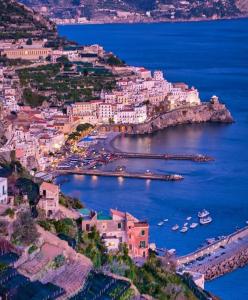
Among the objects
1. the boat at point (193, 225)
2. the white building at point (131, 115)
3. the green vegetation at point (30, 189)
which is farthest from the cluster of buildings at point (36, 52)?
the green vegetation at point (30, 189)

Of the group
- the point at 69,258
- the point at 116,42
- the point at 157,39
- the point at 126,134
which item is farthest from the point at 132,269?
the point at 157,39

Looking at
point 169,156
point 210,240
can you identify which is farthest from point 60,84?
point 210,240

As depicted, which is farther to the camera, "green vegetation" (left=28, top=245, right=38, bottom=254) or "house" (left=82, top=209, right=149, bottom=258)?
"house" (left=82, top=209, right=149, bottom=258)

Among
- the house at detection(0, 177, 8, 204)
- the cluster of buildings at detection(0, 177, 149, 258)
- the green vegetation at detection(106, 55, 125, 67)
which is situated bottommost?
the cluster of buildings at detection(0, 177, 149, 258)

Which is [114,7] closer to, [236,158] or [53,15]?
[53,15]

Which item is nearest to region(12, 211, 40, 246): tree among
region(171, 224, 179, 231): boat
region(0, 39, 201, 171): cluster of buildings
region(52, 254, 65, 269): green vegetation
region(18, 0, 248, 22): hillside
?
region(52, 254, 65, 269): green vegetation

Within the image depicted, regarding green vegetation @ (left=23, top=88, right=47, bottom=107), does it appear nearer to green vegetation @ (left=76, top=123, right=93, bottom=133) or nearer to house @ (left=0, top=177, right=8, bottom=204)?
green vegetation @ (left=76, top=123, right=93, bottom=133)

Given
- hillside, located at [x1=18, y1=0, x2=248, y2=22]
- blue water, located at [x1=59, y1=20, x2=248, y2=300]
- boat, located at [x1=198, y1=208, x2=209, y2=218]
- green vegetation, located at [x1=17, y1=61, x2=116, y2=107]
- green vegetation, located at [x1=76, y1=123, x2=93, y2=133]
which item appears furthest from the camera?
hillside, located at [x1=18, y1=0, x2=248, y2=22]
